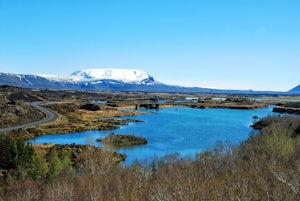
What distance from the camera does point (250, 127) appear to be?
101 m

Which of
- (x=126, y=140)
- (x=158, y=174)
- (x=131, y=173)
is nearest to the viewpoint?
(x=158, y=174)

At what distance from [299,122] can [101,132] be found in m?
44.5

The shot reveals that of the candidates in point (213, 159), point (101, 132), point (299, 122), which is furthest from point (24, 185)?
point (299, 122)

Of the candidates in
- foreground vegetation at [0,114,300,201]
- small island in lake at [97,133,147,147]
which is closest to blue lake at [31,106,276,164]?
small island in lake at [97,133,147,147]

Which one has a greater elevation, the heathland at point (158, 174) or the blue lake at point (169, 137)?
the heathland at point (158, 174)

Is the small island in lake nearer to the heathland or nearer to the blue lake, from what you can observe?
the blue lake

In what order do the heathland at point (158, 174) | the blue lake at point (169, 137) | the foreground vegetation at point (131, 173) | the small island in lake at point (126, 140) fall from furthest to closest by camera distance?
the small island in lake at point (126, 140) → the blue lake at point (169, 137) → the foreground vegetation at point (131, 173) → the heathland at point (158, 174)

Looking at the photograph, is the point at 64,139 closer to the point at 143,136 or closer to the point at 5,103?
the point at 143,136

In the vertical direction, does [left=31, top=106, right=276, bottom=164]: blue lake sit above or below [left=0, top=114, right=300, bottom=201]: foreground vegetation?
below

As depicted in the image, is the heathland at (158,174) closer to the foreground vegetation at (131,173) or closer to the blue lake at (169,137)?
the foreground vegetation at (131,173)

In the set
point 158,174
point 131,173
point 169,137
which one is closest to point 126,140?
point 169,137

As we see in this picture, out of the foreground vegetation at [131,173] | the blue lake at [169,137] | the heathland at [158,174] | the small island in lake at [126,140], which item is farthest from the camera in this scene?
the small island in lake at [126,140]

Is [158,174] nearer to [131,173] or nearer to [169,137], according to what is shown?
[131,173]

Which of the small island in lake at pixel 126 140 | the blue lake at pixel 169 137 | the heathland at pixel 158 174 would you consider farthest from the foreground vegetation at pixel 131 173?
the small island in lake at pixel 126 140
